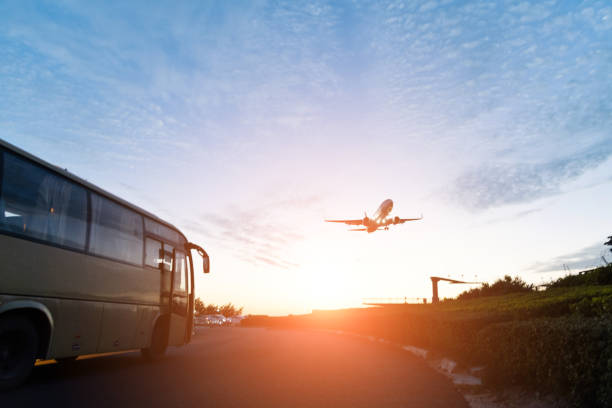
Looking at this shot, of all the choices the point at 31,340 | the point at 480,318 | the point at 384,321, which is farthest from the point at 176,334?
the point at 384,321

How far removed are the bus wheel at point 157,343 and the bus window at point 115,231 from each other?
7.87 ft

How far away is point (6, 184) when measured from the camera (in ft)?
22.0

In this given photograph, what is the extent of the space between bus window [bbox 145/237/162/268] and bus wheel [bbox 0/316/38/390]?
3.41 m

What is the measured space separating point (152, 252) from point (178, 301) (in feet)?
6.74

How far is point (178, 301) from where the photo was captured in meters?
12.2

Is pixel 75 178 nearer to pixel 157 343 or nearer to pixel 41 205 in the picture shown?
pixel 41 205

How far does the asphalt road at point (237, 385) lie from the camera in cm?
652

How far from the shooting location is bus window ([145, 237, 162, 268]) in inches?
415

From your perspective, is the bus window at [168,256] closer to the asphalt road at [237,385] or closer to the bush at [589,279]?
the asphalt road at [237,385]

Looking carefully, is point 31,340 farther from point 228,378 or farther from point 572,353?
point 572,353

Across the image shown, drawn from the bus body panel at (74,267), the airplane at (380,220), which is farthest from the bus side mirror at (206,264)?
the airplane at (380,220)

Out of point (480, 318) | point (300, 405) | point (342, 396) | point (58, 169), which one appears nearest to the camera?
point (300, 405)

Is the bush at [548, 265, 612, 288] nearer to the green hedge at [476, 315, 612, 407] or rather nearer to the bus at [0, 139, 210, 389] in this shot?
the green hedge at [476, 315, 612, 407]

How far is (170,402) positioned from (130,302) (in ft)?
12.8
